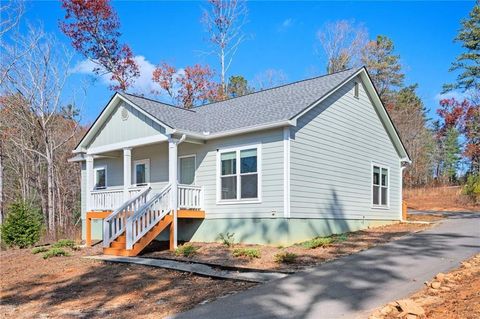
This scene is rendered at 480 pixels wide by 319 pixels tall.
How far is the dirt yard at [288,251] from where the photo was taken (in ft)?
32.4

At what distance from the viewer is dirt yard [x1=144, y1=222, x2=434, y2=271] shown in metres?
9.87

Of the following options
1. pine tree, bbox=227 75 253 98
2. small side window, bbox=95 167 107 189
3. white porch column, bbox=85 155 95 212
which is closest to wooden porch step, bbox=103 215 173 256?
white porch column, bbox=85 155 95 212

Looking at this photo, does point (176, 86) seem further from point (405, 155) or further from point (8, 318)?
point (8, 318)

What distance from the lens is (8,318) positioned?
743 cm

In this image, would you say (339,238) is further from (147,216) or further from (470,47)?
(470,47)

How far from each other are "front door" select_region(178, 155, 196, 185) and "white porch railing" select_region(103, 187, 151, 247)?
171cm

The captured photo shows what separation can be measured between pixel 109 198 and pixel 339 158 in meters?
8.15

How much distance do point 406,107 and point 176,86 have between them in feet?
71.5

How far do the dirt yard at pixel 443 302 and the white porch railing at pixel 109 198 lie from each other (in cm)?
993

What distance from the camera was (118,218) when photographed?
13180mm

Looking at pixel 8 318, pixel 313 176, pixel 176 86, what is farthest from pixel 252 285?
pixel 176 86

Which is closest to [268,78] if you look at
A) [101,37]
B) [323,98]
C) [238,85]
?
[238,85]

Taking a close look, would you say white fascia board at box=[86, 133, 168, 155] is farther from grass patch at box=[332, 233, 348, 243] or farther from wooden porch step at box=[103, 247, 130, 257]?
grass patch at box=[332, 233, 348, 243]

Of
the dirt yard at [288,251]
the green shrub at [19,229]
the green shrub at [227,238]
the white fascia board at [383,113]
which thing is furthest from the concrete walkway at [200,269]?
the white fascia board at [383,113]
